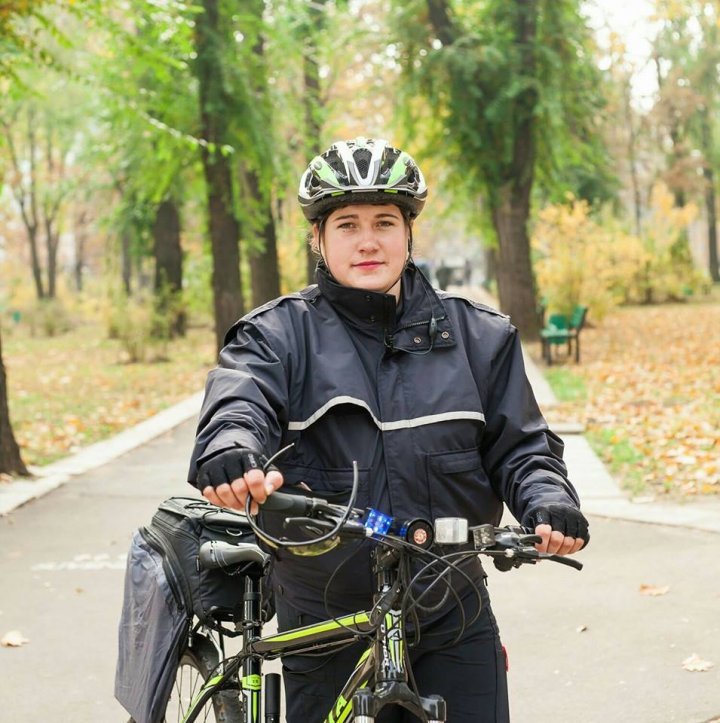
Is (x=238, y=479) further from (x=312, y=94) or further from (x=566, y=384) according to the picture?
(x=312, y=94)

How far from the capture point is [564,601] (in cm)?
651

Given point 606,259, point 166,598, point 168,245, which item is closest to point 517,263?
point 606,259

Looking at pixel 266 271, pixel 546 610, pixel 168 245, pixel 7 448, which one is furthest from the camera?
pixel 168 245

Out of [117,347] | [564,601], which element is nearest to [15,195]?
[117,347]

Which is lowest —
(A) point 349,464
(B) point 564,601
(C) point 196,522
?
(B) point 564,601

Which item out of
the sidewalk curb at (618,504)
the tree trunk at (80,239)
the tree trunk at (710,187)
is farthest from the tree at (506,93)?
the tree trunk at (80,239)

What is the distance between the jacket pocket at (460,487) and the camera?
9.14 ft

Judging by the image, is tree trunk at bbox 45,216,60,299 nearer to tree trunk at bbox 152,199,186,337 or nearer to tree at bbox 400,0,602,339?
tree trunk at bbox 152,199,186,337

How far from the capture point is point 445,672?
2.87m

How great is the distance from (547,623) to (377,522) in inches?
154

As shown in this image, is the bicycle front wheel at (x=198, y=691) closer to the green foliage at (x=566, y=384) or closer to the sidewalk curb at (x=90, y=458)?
the sidewalk curb at (x=90, y=458)

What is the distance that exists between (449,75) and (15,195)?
1167 inches

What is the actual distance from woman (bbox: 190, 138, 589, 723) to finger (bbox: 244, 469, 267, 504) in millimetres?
241

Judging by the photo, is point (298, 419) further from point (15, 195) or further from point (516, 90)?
point (15, 195)
